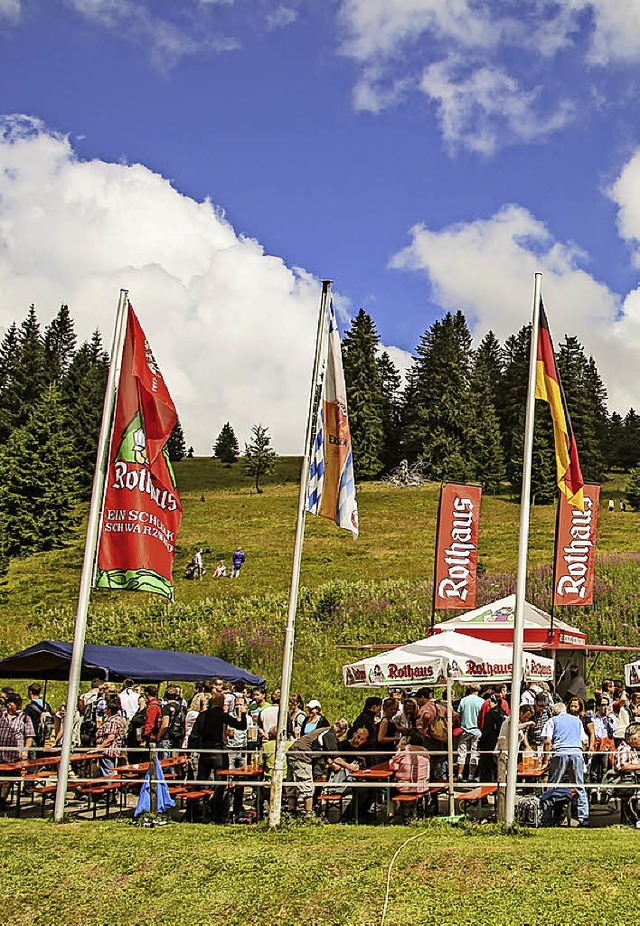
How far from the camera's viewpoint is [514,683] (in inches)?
481

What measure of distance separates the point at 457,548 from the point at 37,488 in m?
48.7

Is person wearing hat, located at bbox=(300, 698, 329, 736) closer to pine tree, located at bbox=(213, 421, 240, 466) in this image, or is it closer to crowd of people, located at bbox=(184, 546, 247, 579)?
crowd of people, located at bbox=(184, 546, 247, 579)

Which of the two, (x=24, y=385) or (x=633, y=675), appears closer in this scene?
(x=633, y=675)

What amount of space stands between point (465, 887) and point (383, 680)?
232 inches

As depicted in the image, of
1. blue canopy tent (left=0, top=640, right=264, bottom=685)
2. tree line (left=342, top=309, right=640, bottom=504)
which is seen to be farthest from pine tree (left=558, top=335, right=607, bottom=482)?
blue canopy tent (left=0, top=640, right=264, bottom=685)

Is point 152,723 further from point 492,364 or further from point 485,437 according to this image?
point 492,364

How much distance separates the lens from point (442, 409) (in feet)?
316

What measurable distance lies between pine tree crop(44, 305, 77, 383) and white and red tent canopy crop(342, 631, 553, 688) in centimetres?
10032

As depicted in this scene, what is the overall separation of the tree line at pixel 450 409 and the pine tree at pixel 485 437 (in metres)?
0.10

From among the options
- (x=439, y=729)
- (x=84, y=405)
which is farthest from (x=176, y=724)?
(x=84, y=405)

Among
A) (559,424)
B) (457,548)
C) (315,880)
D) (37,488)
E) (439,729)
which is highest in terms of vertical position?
(37,488)

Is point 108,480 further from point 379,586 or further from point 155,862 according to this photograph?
point 379,586

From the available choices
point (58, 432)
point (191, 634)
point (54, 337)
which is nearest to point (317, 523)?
point (58, 432)

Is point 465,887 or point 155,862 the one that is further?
point 155,862
